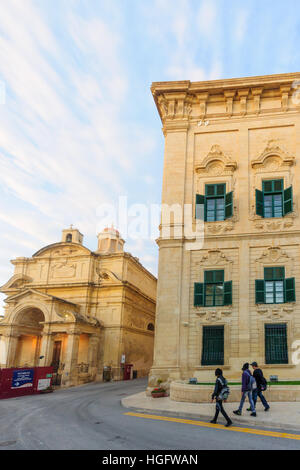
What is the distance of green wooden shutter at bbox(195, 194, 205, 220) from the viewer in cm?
2273

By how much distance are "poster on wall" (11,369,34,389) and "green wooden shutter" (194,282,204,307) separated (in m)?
12.2

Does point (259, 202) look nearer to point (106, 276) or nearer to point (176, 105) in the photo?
point (176, 105)

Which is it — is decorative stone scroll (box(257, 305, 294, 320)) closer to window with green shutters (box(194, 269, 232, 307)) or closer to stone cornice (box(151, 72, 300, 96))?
window with green shutters (box(194, 269, 232, 307))

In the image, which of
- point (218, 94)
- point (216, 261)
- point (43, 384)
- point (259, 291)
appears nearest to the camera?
point (259, 291)

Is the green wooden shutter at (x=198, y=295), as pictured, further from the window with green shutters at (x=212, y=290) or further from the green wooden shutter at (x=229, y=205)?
the green wooden shutter at (x=229, y=205)

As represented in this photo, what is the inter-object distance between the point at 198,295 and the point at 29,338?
25.5 metres

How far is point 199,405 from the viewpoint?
15234 mm

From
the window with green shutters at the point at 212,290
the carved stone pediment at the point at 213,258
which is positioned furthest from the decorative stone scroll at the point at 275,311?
the carved stone pediment at the point at 213,258

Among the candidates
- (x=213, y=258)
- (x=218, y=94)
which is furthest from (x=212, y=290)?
(x=218, y=94)

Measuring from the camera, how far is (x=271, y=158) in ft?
75.5

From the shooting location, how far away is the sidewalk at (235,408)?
11.6 metres

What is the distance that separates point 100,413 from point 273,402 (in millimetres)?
6658

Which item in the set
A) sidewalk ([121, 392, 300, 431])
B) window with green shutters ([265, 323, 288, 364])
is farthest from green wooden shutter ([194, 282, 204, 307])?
sidewalk ([121, 392, 300, 431])
